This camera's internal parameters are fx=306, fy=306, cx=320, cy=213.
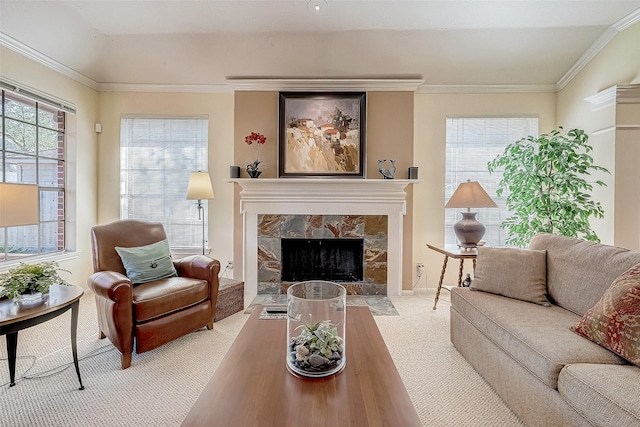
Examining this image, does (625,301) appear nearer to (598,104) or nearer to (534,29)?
(598,104)

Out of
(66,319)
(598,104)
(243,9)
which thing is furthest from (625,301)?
(66,319)

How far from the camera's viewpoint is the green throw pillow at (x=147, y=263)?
2.50 meters

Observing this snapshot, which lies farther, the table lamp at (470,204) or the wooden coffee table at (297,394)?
the table lamp at (470,204)

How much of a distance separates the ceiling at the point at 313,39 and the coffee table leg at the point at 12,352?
8.93ft

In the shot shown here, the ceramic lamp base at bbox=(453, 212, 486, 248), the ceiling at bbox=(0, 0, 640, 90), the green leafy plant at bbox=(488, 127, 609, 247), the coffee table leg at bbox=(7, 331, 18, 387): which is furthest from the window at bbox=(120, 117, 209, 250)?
the green leafy plant at bbox=(488, 127, 609, 247)

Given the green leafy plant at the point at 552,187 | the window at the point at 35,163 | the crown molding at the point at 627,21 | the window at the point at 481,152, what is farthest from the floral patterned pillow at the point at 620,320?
the window at the point at 35,163

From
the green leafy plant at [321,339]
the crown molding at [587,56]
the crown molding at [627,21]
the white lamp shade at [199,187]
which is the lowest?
the green leafy plant at [321,339]

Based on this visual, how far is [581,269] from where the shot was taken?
1.91 metres

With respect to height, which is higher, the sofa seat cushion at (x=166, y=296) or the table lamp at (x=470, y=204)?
the table lamp at (x=470, y=204)

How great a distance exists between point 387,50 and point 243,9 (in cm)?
155

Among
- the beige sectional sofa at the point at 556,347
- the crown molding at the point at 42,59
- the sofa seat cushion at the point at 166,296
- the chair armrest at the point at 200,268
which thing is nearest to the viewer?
the beige sectional sofa at the point at 556,347

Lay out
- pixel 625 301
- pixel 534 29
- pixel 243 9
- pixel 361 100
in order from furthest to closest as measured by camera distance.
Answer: pixel 361 100, pixel 534 29, pixel 243 9, pixel 625 301

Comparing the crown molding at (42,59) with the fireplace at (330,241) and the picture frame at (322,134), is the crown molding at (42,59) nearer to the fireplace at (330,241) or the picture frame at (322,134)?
the picture frame at (322,134)

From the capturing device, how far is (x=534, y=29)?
3.15 m
